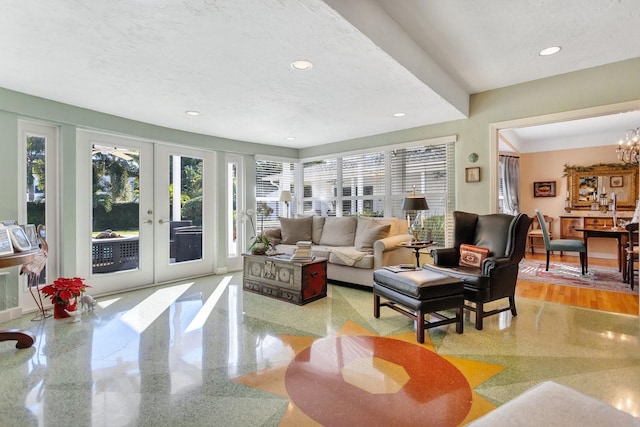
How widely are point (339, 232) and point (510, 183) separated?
4.61 meters

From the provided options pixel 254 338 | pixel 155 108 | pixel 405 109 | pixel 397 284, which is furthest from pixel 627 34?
pixel 155 108

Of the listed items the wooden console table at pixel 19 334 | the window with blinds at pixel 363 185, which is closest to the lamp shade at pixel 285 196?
the window with blinds at pixel 363 185

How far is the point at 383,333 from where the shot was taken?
2.67m

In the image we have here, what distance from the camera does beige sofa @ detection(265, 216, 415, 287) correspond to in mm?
3990

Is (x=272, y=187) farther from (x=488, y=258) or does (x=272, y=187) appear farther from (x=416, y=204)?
(x=488, y=258)

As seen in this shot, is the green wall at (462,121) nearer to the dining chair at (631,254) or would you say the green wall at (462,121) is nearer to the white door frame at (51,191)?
the white door frame at (51,191)

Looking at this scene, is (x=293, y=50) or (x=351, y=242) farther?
(x=351, y=242)

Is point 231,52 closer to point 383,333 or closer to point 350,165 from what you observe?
point 383,333

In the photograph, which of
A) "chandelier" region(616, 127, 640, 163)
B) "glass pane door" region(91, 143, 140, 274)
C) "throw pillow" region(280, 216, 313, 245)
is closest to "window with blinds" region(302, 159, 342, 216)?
"throw pillow" region(280, 216, 313, 245)

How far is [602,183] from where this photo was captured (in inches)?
253

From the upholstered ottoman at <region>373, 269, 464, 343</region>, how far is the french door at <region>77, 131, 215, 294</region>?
321 centimetres

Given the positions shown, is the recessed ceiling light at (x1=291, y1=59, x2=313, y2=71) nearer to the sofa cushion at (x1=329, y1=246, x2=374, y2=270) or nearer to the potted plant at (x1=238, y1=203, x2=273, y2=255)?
the potted plant at (x1=238, y1=203, x2=273, y2=255)

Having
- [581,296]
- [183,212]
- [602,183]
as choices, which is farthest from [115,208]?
[602,183]

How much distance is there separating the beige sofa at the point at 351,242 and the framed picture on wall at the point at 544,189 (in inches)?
170
